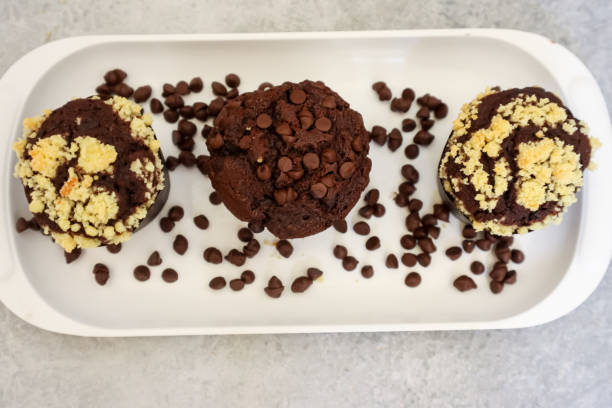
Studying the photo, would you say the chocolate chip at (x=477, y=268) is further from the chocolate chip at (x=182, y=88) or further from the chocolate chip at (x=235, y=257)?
the chocolate chip at (x=182, y=88)

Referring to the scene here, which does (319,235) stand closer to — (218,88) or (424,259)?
(424,259)

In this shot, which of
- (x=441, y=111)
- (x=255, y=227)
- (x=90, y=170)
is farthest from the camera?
(x=441, y=111)

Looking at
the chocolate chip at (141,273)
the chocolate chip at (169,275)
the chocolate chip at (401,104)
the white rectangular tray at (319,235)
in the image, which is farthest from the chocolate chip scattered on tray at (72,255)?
the chocolate chip at (401,104)

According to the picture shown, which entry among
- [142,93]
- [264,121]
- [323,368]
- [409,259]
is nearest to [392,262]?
[409,259]

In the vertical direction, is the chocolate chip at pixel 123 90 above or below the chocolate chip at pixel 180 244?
above

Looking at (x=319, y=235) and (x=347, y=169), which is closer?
(x=347, y=169)

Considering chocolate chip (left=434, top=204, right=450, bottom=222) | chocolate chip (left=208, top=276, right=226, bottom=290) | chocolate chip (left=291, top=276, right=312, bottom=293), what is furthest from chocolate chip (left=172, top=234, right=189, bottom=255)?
chocolate chip (left=434, top=204, right=450, bottom=222)

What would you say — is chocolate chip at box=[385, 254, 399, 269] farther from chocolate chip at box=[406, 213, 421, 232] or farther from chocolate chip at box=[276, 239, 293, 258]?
chocolate chip at box=[276, 239, 293, 258]
